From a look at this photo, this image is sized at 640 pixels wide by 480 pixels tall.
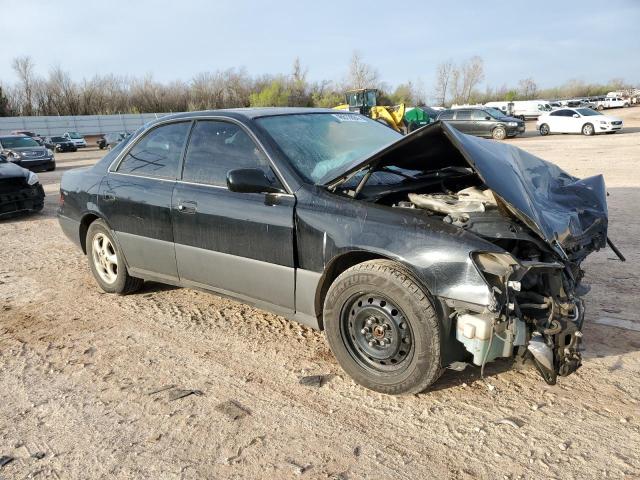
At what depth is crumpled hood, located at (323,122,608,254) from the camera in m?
2.89

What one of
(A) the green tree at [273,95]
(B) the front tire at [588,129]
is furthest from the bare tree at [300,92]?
(B) the front tire at [588,129]

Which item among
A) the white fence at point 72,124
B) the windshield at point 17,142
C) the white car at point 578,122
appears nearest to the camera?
the windshield at point 17,142

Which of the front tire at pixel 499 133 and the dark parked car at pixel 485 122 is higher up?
the dark parked car at pixel 485 122

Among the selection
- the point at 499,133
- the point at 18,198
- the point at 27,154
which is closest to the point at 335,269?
the point at 18,198

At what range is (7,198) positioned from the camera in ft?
30.4

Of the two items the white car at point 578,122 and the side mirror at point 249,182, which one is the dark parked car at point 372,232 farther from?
the white car at point 578,122

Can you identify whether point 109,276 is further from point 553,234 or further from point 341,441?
point 553,234

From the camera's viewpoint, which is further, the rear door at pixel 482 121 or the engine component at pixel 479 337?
the rear door at pixel 482 121

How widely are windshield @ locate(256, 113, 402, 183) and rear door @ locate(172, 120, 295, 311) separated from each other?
0.21 m

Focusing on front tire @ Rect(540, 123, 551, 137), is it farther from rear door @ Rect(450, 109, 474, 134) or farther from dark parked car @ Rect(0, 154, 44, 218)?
dark parked car @ Rect(0, 154, 44, 218)

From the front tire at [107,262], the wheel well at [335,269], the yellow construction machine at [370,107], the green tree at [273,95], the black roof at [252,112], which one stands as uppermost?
the green tree at [273,95]

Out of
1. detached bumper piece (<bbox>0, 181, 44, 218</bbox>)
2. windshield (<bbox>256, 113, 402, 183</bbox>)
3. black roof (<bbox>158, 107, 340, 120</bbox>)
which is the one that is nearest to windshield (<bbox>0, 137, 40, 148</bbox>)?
detached bumper piece (<bbox>0, 181, 44, 218</bbox>)

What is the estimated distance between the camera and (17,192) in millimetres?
9430

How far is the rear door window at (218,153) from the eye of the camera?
3.75 meters
